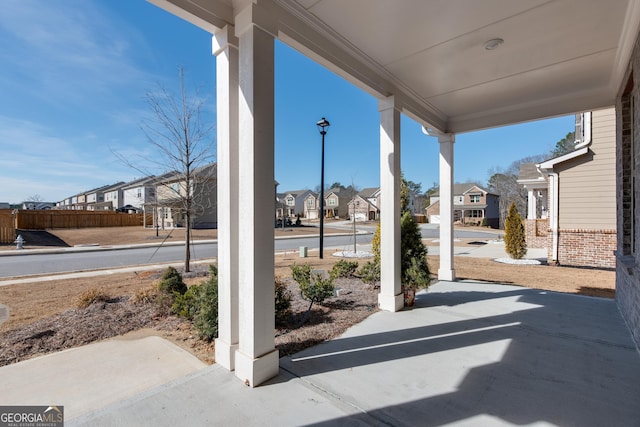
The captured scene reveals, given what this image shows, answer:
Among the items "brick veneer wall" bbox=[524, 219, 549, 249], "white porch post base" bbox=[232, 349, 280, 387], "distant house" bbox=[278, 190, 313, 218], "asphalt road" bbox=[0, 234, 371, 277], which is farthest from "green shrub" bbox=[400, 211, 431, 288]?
"distant house" bbox=[278, 190, 313, 218]

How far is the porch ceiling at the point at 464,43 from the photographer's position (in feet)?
9.16

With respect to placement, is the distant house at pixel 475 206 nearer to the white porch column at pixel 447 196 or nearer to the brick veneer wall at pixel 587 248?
the brick veneer wall at pixel 587 248

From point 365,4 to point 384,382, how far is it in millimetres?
3645

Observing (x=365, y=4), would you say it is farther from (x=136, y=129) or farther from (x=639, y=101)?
(x=136, y=129)

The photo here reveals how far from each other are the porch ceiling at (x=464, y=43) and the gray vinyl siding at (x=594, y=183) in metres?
5.64

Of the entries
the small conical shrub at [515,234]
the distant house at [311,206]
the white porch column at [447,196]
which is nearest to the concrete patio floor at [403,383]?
the white porch column at [447,196]

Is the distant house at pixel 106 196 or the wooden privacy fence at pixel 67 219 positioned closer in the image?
the wooden privacy fence at pixel 67 219

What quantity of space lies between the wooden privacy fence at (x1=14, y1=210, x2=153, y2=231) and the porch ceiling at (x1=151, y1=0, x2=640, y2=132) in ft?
105

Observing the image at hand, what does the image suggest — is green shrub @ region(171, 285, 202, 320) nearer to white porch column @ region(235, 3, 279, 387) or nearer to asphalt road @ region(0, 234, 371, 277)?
white porch column @ region(235, 3, 279, 387)

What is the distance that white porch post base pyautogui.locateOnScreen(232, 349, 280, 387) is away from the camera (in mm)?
2463

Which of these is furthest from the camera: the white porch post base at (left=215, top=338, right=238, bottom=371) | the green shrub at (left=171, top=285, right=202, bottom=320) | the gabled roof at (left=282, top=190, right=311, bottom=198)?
the gabled roof at (left=282, top=190, right=311, bottom=198)

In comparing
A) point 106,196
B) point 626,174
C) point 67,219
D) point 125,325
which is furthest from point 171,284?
point 106,196

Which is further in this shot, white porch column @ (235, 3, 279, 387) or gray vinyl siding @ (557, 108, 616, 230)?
gray vinyl siding @ (557, 108, 616, 230)

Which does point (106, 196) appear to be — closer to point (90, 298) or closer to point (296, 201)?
point (296, 201)
